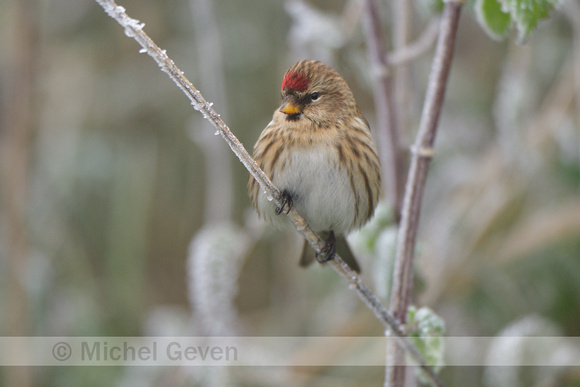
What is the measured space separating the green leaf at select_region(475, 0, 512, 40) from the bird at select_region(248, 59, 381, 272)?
1.50ft

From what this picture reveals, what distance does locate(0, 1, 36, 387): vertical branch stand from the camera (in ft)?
8.10

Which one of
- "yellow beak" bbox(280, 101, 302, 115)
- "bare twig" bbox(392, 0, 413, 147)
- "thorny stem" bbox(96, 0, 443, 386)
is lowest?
"thorny stem" bbox(96, 0, 443, 386)

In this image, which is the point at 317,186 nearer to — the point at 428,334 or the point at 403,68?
the point at 428,334

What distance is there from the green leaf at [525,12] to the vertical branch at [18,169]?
6.27ft

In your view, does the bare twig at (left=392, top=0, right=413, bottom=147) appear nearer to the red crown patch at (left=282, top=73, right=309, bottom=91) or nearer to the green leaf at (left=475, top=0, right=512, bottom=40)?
the red crown patch at (left=282, top=73, right=309, bottom=91)

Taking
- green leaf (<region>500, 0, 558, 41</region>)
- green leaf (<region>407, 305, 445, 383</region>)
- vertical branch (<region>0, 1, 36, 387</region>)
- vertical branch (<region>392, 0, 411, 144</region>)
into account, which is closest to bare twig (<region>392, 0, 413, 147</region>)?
vertical branch (<region>392, 0, 411, 144</region>)

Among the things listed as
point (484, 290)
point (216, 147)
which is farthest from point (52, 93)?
point (484, 290)

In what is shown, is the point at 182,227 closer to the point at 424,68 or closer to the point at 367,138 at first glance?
the point at 424,68

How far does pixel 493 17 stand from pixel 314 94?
1.68ft

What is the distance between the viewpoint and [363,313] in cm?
280

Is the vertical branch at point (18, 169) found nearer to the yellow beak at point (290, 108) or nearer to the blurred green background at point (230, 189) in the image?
the blurred green background at point (230, 189)

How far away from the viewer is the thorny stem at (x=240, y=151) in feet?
3.34

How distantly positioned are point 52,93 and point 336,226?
7.84 ft

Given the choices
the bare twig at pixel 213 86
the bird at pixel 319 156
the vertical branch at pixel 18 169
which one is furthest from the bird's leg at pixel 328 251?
the vertical branch at pixel 18 169
